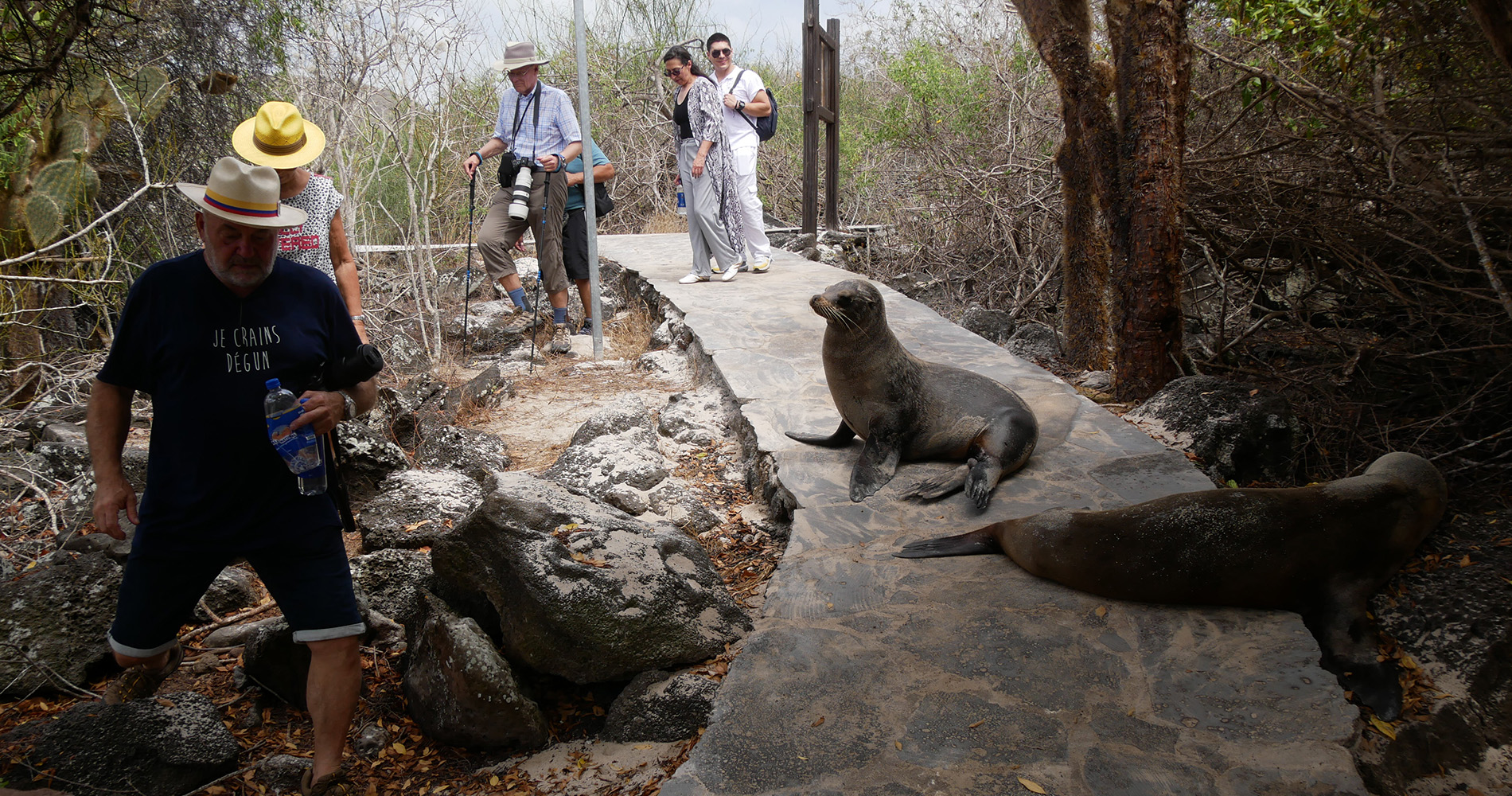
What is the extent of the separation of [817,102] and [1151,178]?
20.9 feet

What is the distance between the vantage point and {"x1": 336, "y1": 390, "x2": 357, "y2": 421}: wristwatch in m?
2.63

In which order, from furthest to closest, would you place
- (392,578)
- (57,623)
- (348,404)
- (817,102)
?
(817,102)
(392,578)
(57,623)
(348,404)

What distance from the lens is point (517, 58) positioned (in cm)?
697

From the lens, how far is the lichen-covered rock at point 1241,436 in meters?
4.41

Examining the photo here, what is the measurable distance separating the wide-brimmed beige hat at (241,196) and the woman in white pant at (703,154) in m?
5.81

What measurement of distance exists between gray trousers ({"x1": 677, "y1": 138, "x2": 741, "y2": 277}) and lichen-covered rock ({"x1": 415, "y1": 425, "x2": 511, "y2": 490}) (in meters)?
3.56

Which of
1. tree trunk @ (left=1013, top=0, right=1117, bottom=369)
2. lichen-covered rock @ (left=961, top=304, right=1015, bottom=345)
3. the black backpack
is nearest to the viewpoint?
tree trunk @ (left=1013, top=0, right=1117, bottom=369)

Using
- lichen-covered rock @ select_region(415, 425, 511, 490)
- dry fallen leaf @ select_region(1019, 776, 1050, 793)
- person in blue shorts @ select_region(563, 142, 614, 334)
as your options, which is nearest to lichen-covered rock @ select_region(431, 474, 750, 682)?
dry fallen leaf @ select_region(1019, 776, 1050, 793)

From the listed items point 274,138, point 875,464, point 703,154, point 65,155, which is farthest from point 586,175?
point 875,464

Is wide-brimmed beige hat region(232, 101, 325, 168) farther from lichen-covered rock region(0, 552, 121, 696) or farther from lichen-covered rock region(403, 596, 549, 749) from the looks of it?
lichen-covered rock region(403, 596, 549, 749)

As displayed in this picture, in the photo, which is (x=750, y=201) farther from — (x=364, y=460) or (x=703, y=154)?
(x=364, y=460)

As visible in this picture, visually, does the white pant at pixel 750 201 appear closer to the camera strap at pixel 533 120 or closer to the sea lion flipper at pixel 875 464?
the camera strap at pixel 533 120

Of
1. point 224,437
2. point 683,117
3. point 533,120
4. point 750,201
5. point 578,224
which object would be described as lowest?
point 224,437

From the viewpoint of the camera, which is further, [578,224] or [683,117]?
[683,117]
